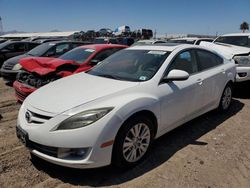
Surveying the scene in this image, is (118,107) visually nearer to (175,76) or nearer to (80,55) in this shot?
(175,76)

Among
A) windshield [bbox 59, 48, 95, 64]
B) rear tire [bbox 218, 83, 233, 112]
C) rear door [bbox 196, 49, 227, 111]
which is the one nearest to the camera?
rear door [bbox 196, 49, 227, 111]

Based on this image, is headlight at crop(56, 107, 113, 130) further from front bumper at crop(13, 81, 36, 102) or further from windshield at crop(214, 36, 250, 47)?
windshield at crop(214, 36, 250, 47)

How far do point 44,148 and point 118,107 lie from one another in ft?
3.15

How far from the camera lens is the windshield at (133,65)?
13.6 ft

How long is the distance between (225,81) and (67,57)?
3.93m

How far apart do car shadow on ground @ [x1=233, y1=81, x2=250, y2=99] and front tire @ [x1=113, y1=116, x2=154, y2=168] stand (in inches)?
180

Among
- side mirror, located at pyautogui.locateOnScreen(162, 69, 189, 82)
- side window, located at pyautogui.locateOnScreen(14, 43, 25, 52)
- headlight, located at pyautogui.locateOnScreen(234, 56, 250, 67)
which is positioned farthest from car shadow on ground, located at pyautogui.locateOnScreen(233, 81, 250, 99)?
side window, located at pyautogui.locateOnScreen(14, 43, 25, 52)

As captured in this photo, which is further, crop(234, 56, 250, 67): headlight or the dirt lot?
crop(234, 56, 250, 67): headlight

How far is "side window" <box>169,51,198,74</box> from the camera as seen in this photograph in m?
4.40

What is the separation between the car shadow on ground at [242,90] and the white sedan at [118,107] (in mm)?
2792

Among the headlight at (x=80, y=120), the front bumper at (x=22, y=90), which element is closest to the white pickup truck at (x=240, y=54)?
the front bumper at (x=22, y=90)

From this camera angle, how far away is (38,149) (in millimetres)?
3344

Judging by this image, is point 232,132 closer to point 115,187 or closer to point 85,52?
point 115,187

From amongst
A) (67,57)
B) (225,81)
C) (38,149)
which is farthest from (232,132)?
(67,57)
